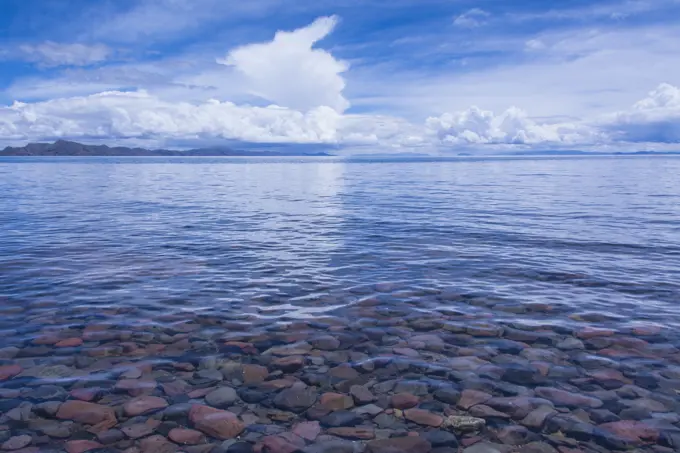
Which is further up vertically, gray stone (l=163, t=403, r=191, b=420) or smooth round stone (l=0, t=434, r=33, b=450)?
smooth round stone (l=0, t=434, r=33, b=450)

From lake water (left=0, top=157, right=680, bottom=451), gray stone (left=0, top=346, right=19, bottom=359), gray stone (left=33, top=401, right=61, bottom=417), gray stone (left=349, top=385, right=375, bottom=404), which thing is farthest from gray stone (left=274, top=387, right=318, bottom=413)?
gray stone (left=0, top=346, right=19, bottom=359)

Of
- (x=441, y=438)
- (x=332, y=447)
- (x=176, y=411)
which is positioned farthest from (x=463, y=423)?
(x=176, y=411)

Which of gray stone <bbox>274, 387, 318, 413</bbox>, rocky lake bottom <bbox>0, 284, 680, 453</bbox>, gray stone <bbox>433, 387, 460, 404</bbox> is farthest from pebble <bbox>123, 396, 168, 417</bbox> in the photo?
gray stone <bbox>433, 387, 460, 404</bbox>

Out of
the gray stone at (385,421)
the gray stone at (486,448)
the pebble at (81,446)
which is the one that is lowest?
the gray stone at (486,448)

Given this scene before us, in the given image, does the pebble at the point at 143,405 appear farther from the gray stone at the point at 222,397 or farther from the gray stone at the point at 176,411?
the gray stone at the point at 222,397

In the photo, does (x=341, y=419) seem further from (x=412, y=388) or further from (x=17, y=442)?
(x=17, y=442)

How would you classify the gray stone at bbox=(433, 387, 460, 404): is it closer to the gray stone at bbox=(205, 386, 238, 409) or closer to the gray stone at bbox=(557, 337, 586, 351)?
the gray stone at bbox=(557, 337, 586, 351)

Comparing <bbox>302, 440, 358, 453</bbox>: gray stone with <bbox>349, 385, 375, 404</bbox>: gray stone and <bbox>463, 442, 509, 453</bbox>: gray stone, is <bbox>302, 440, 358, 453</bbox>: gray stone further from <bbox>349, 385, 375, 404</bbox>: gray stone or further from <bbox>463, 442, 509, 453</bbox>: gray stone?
<bbox>463, 442, 509, 453</bbox>: gray stone

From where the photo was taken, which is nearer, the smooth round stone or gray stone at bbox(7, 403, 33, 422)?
the smooth round stone

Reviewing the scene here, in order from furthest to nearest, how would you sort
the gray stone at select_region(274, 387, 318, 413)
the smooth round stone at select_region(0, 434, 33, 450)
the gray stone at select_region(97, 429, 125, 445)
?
the gray stone at select_region(274, 387, 318, 413) < the gray stone at select_region(97, 429, 125, 445) < the smooth round stone at select_region(0, 434, 33, 450)

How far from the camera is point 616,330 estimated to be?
38.5 ft

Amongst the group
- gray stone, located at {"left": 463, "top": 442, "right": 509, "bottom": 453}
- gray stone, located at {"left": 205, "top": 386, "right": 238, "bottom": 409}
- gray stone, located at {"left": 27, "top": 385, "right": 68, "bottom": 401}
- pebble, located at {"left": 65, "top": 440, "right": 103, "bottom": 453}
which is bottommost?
gray stone, located at {"left": 463, "top": 442, "right": 509, "bottom": 453}

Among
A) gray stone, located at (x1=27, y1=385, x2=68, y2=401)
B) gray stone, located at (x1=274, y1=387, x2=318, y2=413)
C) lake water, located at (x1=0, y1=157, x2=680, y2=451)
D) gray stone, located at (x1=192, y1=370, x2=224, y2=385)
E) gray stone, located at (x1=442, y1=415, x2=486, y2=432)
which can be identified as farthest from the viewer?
lake water, located at (x1=0, y1=157, x2=680, y2=451)

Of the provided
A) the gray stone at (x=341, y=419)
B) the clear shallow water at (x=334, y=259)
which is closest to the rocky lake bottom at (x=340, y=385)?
the gray stone at (x=341, y=419)
